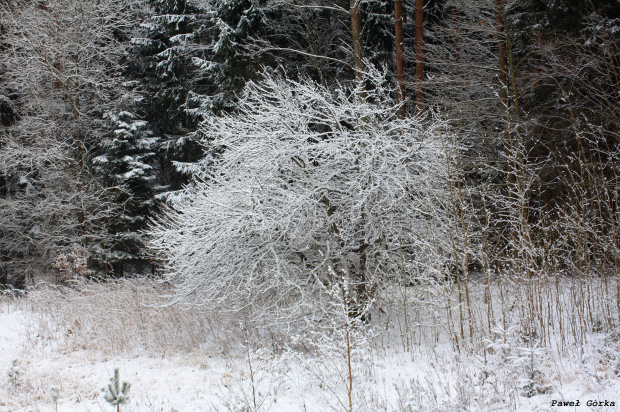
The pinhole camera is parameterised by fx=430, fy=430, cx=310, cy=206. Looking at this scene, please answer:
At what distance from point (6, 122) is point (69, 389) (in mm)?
13559

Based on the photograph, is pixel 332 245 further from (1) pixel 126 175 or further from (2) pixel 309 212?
(1) pixel 126 175

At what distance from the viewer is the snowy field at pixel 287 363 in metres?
4.00

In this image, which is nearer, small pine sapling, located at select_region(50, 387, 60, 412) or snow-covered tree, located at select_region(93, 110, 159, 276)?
small pine sapling, located at select_region(50, 387, 60, 412)

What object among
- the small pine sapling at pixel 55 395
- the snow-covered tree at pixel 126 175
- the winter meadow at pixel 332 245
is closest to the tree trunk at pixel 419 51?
the winter meadow at pixel 332 245

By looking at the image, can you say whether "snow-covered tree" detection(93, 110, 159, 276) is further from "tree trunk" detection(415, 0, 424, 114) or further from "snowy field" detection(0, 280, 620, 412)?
"tree trunk" detection(415, 0, 424, 114)

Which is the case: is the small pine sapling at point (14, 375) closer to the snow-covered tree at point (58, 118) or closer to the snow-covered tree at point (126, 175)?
the snow-covered tree at point (58, 118)

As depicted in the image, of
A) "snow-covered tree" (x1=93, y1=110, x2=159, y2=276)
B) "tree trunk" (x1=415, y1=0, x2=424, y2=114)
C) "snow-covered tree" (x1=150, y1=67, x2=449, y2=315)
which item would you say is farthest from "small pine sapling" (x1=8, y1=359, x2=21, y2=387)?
"tree trunk" (x1=415, y1=0, x2=424, y2=114)

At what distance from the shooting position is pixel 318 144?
6.38 m

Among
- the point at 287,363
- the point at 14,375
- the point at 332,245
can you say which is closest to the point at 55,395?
the point at 14,375

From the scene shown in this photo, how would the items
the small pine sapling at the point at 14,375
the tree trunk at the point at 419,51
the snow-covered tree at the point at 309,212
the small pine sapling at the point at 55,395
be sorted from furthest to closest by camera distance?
the tree trunk at the point at 419,51
the snow-covered tree at the point at 309,212
the small pine sapling at the point at 14,375
the small pine sapling at the point at 55,395

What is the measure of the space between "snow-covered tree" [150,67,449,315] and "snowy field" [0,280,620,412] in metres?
0.71

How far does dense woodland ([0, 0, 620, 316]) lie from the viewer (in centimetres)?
643

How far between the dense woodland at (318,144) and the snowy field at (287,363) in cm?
77

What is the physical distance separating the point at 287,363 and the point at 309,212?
221cm
